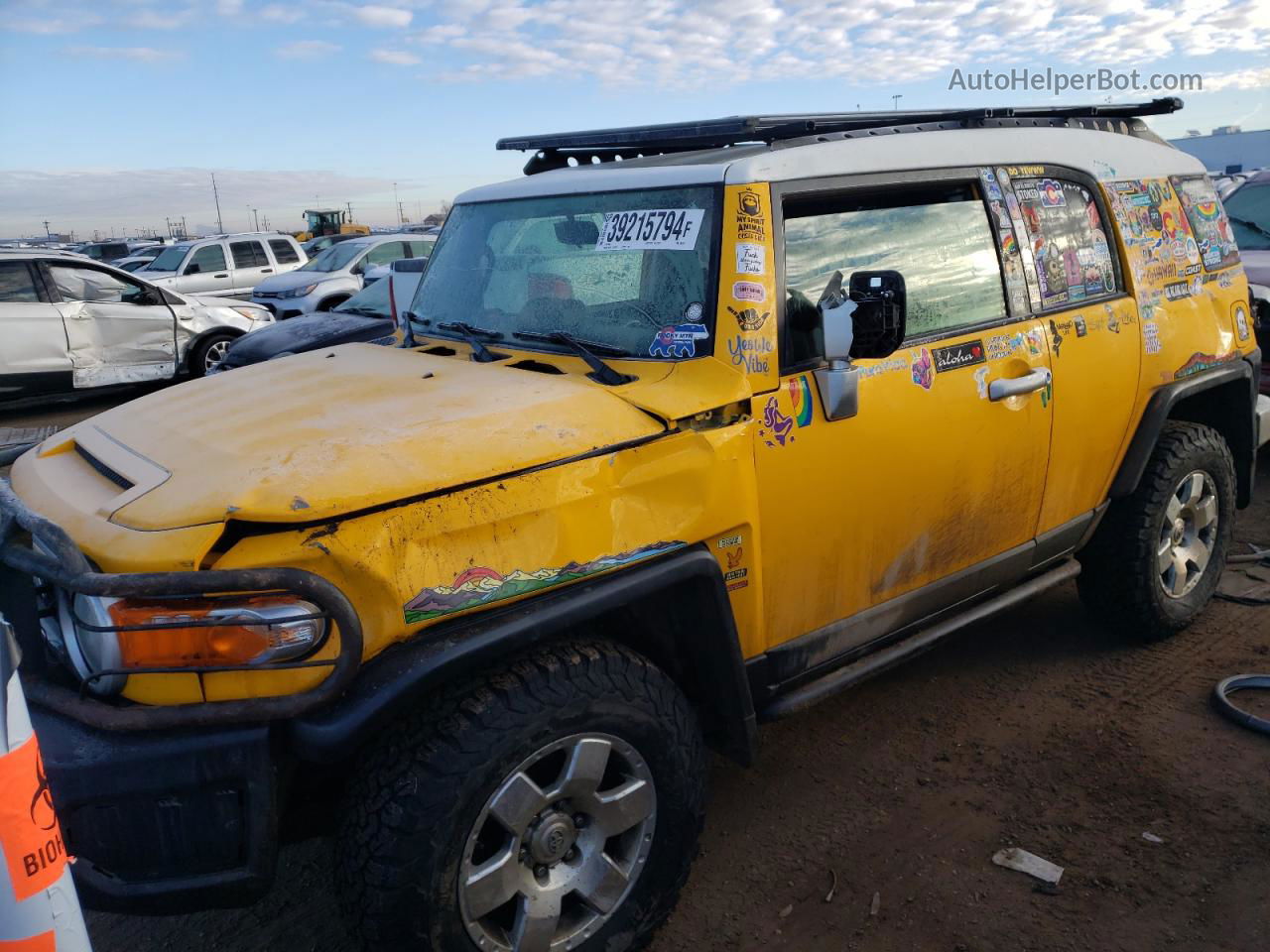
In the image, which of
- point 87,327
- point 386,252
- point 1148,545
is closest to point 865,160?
point 1148,545

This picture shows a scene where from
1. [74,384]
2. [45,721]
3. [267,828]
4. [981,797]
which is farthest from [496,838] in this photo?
[74,384]

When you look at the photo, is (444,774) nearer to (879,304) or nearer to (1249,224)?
(879,304)

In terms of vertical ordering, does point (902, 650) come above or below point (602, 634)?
below

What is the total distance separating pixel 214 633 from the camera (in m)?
2.00

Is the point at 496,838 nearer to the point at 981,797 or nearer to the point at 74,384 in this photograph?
the point at 981,797

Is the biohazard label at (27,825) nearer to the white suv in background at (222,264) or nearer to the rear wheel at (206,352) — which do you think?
the rear wheel at (206,352)

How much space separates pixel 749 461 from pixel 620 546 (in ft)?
1.53

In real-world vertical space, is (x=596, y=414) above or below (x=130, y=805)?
above

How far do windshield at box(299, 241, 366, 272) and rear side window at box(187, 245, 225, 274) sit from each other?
8.23 ft

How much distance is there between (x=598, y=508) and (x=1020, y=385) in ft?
5.52

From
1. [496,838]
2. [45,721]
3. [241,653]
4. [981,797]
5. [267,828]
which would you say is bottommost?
[981,797]

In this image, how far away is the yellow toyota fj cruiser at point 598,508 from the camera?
78.8 inches

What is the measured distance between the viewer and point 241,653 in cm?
201

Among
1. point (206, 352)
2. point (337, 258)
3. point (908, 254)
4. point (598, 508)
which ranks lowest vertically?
point (206, 352)
